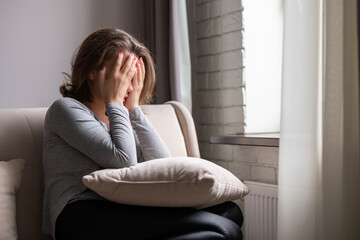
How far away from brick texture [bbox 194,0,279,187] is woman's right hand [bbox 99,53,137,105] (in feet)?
2.93

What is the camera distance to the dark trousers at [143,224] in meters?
1.33

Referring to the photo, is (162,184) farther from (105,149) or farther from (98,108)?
(98,108)

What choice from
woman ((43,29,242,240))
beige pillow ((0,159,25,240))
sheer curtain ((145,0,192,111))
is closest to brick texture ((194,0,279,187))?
sheer curtain ((145,0,192,111))

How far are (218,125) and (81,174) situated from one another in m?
1.20

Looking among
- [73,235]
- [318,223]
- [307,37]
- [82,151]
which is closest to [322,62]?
[307,37]

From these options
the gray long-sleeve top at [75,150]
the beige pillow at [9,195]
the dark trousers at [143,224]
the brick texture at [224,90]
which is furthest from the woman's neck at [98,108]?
the brick texture at [224,90]

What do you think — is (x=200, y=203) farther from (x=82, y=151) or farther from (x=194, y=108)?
(x=194, y=108)

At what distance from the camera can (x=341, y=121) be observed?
1.74 metres

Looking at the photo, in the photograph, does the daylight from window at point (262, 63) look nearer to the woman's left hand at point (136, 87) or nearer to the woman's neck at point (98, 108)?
the woman's left hand at point (136, 87)

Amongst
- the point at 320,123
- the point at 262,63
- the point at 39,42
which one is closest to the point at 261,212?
the point at 320,123

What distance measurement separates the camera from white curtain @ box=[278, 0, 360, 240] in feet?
5.69

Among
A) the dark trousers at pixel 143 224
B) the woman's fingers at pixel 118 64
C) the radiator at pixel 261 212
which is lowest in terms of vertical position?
the radiator at pixel 261 212

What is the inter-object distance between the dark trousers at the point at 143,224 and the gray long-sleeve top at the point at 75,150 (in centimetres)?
10

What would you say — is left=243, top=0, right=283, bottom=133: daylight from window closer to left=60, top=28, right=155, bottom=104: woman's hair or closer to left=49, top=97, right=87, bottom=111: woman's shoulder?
left=60, top=28, right=155, bottom=104: woman's hair
